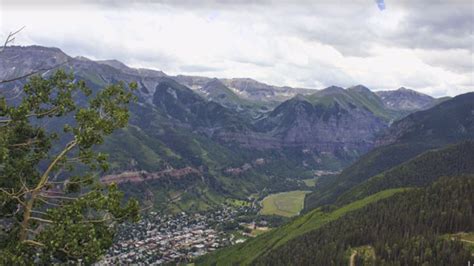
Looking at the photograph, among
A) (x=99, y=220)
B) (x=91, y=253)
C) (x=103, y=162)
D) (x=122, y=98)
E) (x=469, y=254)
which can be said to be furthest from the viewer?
(x=469, y=254)

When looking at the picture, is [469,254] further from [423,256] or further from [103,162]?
[103,162]

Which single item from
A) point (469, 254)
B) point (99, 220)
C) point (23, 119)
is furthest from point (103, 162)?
point (469, 254)

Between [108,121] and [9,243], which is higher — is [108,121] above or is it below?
above

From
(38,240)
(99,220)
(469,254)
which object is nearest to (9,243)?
(38,240)

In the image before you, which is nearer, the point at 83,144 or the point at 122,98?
the point at 83,144

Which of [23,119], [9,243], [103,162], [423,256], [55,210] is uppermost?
[23,119]

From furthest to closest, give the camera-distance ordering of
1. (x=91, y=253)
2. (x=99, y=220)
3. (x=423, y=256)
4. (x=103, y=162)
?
(x=423, y=256)
(x=103, y=162)
(x=99, y=220)
(x=91, y=253)
